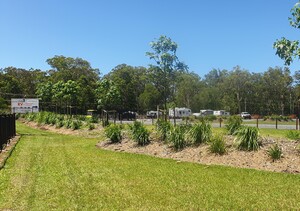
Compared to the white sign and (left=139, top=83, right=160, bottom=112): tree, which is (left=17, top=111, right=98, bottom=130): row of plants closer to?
the white sign

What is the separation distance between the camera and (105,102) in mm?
52500

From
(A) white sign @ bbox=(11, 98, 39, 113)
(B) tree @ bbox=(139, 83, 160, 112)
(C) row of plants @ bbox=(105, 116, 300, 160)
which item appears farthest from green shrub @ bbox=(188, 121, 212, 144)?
(B) tree @ bbox=(139, 83, 160, 112)

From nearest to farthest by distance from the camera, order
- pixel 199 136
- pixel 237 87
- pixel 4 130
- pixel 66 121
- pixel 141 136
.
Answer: pixel 199 136
pixel 141 136
pixel 4 130
pixel 66 121
pixel 237 87

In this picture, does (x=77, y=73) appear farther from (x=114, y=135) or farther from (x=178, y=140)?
(x=178, y=140)

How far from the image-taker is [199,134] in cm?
1229

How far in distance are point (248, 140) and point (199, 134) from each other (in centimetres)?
208

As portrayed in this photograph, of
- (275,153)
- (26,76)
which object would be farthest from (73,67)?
(275,153)

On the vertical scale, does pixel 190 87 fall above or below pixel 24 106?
above

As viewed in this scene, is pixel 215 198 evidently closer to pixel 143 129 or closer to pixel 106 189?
pixel 106 189

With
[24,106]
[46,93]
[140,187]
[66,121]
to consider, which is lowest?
[140,187]

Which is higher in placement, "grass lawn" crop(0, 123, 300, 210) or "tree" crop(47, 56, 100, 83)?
"tree" crop(47, 56, 100, 83)

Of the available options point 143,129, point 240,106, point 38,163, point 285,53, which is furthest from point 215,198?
point 240,106

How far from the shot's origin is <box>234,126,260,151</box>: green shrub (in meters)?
10.5

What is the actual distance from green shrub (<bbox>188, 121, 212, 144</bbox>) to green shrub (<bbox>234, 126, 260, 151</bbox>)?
4.95ft
